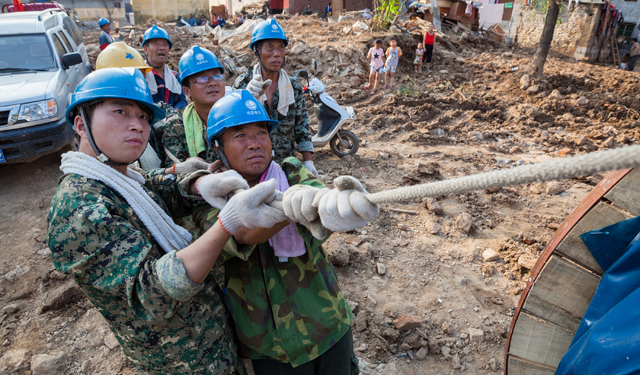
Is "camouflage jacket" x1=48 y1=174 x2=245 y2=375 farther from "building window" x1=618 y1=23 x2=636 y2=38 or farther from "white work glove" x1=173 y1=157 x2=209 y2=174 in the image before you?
"building window" x1=618 y1=23 x2=636 y2=38

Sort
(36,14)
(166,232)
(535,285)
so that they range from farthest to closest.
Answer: (36,14), (535,285), (166,232)

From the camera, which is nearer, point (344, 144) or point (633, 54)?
point (344, 144)

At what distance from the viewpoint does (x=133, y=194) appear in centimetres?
128

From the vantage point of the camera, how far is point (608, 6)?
15.2 m

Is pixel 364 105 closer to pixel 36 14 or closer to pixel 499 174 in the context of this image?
pixel 36 14

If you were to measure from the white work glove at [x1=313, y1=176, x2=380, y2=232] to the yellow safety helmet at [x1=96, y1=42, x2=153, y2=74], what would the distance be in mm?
2946

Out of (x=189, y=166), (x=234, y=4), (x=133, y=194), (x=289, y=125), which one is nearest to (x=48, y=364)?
(x=189, y=166)

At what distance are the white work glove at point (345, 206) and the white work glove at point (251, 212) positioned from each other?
0.19 metres

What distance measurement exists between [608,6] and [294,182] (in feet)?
66.8

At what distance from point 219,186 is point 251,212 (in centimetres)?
27

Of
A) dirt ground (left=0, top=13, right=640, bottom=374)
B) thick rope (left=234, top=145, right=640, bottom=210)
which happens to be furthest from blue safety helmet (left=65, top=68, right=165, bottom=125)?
dirt ground (left=0, top=13, right=640, bottom=374)

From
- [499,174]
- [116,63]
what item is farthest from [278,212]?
[116,63]

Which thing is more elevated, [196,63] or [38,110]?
[196,63]

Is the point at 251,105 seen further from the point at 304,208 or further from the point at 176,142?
the point at 176,142
